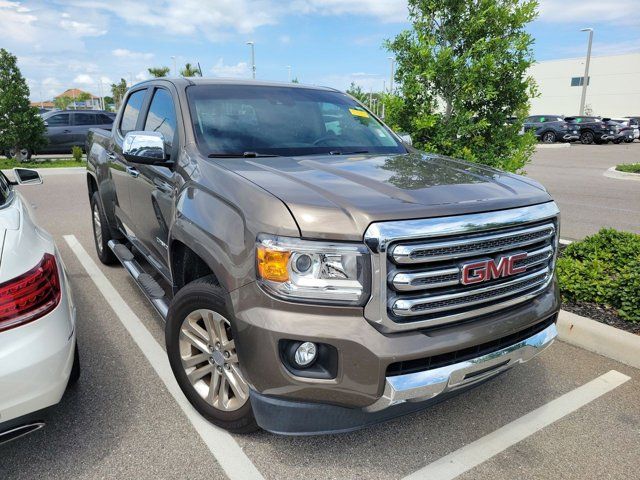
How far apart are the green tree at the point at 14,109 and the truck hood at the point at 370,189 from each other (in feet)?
47.8

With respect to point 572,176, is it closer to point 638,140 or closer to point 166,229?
point 166,229

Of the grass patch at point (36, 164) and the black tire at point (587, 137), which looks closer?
the grass patch at point (36, 164)

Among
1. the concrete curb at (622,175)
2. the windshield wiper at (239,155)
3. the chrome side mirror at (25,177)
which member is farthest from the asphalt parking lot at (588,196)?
the chrome side mirror at (25,177)

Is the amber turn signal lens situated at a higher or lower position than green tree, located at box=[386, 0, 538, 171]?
lower

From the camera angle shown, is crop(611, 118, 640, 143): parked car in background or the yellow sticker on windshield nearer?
the yellow sticker on windshield

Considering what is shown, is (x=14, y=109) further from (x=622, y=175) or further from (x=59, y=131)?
(x=622, y=175)

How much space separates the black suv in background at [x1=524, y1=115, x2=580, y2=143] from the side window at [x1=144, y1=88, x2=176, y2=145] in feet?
99.1

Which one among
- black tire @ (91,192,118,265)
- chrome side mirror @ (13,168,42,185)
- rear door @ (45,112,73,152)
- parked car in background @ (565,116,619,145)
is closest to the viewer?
chrome side mirror @ (13,168,42,185)

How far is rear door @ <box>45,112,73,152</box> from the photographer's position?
17281mm

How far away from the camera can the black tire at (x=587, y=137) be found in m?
30.0

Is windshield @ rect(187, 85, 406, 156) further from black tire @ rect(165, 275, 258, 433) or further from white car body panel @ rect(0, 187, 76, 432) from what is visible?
white car body panel @ rect(0, 187, 76, 432)

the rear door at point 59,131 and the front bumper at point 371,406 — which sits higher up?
the rear door at point 59,131

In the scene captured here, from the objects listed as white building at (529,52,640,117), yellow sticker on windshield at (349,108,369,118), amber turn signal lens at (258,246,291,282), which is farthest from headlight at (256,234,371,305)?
white building at (529,52,640,117)

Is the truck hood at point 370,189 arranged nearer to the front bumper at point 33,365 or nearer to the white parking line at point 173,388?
the front bumper at point 33,365
